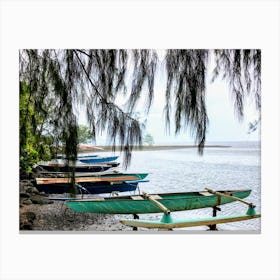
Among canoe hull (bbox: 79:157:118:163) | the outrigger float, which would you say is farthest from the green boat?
canoe hull (bbox: 79:157:118:163)

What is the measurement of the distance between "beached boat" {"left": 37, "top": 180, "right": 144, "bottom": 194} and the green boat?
0.24 ft

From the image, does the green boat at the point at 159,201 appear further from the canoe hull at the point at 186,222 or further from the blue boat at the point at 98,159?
the blue boat at the point at 98,159

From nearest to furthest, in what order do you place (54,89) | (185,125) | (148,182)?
(54,89) < (185,125) < (148,182)

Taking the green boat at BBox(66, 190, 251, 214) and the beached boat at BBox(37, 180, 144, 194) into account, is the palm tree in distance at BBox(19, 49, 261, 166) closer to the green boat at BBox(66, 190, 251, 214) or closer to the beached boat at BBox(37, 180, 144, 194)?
the beached boat at BBox(37, 180, 144, 194)

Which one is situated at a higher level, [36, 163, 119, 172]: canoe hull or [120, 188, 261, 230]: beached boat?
[36, 163, 119, 172]: canoe hull

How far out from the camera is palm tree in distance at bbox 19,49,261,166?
2.37m

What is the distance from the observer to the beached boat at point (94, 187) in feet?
8.67

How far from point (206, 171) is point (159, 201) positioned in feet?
1.31

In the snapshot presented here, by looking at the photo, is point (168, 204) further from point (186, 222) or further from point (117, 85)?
point (117, 85)

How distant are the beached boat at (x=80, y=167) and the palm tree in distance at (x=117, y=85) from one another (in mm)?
115
